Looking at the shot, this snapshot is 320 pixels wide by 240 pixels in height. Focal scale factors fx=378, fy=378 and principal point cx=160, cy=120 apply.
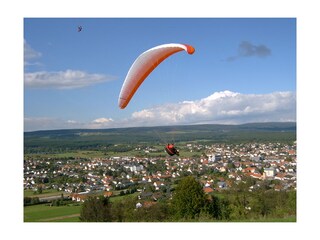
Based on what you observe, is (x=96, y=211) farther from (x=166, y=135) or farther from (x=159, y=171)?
(x=159, y=171)

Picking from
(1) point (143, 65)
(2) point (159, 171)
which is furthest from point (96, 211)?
(1) point (143, 65)

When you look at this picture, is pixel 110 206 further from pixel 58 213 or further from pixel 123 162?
pixel 123 162

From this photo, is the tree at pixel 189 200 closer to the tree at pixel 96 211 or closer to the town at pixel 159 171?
the town at pixel 159 171

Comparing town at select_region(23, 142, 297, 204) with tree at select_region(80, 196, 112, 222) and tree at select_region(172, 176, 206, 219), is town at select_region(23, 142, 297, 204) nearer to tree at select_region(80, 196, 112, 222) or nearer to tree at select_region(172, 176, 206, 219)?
tree at select_region(80, 196, 112, 222)
